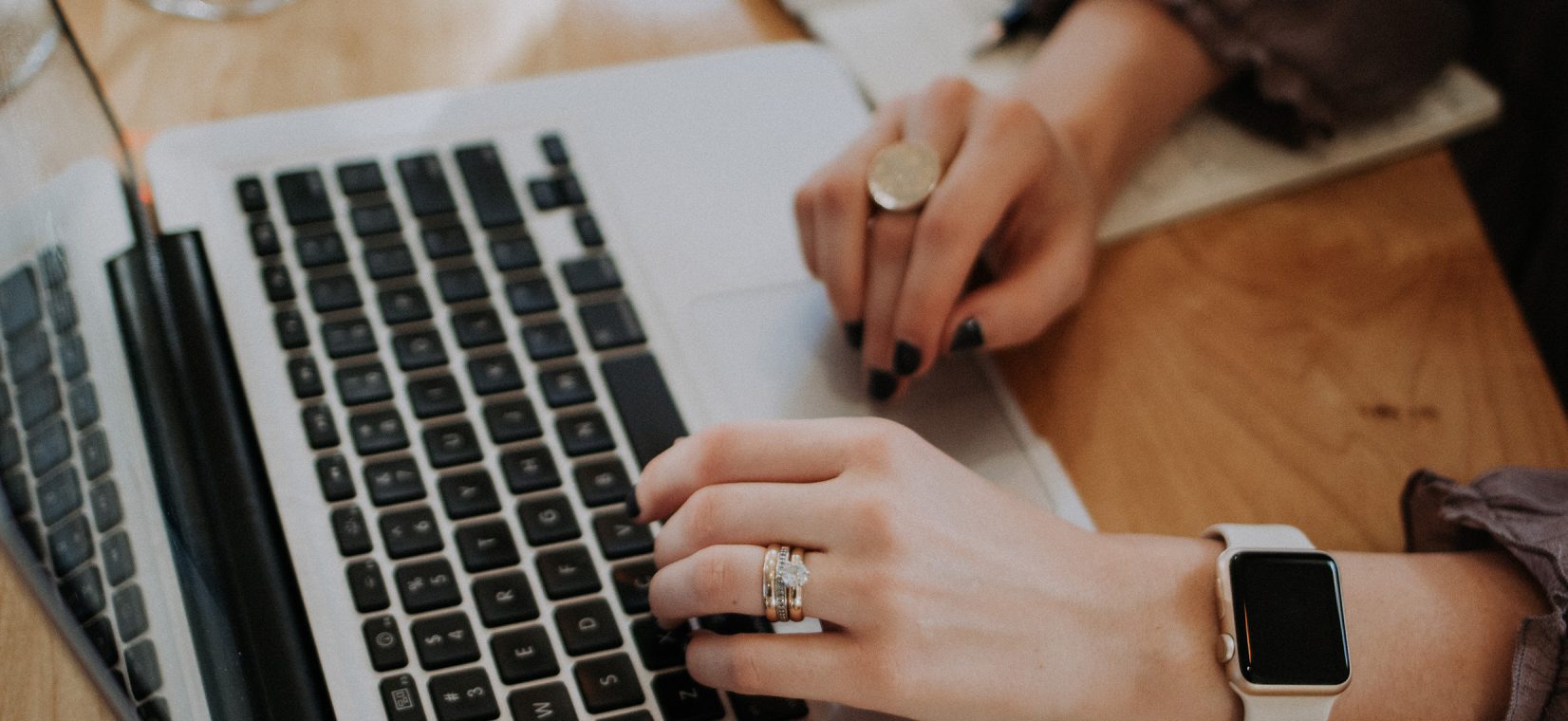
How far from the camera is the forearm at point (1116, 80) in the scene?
660 mm

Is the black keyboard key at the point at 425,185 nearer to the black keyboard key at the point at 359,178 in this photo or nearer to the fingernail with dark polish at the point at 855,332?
the black keyboard key at the point at 359,178

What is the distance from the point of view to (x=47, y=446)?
394mm

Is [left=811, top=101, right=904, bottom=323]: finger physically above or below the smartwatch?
above

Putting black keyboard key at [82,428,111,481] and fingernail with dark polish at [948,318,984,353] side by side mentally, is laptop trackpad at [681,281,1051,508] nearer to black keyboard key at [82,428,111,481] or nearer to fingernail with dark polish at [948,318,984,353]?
fingernail with dark polish at [948,318,984,353]

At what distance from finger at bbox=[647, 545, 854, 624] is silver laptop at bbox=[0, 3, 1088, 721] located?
0.03 meters

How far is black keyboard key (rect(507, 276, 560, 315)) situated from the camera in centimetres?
52

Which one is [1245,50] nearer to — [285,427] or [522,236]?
[522,236]

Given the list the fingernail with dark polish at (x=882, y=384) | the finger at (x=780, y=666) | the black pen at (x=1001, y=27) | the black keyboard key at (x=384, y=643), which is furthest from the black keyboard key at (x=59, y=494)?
the black pen at (x=1001, y=27)

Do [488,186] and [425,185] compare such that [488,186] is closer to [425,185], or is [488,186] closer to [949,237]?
[425,185]

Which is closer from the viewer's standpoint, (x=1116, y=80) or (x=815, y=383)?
(x=815, y=383)

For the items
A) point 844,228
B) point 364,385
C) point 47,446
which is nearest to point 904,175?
point 844,228

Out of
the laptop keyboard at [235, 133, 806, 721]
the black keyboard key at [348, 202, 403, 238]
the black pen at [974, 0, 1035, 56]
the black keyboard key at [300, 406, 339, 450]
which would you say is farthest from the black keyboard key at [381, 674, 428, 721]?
the black pen at [974, 0, 1035, 56]

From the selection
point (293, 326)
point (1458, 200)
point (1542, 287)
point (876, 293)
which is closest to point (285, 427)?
point (293, 326)

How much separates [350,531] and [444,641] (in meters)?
0.06
